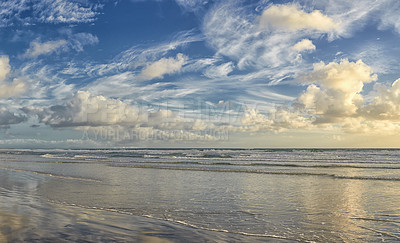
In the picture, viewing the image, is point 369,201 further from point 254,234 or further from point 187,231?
point 187,231

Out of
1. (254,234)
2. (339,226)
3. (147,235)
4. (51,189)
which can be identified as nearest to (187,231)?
(147,235)

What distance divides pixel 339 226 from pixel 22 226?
9042 millimetres

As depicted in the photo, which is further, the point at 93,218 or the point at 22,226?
the point at 93,218

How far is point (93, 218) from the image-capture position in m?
9.14

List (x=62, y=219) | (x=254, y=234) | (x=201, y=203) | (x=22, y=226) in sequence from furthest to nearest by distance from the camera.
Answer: (x=201, y=203), (x=62, y=219), (x=254, y=234), (x=22, y=226)

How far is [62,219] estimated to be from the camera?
8742mm

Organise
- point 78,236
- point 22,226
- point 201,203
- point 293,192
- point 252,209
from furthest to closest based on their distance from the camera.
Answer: point 293,192
point 201,203
point 252,209
point 22,226
point 78,236

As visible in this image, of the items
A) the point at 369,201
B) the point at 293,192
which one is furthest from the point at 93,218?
the point at 369,201

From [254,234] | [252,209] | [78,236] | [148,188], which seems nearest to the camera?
[78,236]

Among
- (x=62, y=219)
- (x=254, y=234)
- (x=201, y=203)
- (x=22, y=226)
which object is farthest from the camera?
(x=201, y=203)

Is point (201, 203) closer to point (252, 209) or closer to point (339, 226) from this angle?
point (252, 209)

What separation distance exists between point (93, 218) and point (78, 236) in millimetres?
2244

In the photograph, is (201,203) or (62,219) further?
(201,203)

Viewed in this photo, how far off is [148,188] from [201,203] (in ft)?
16.5
